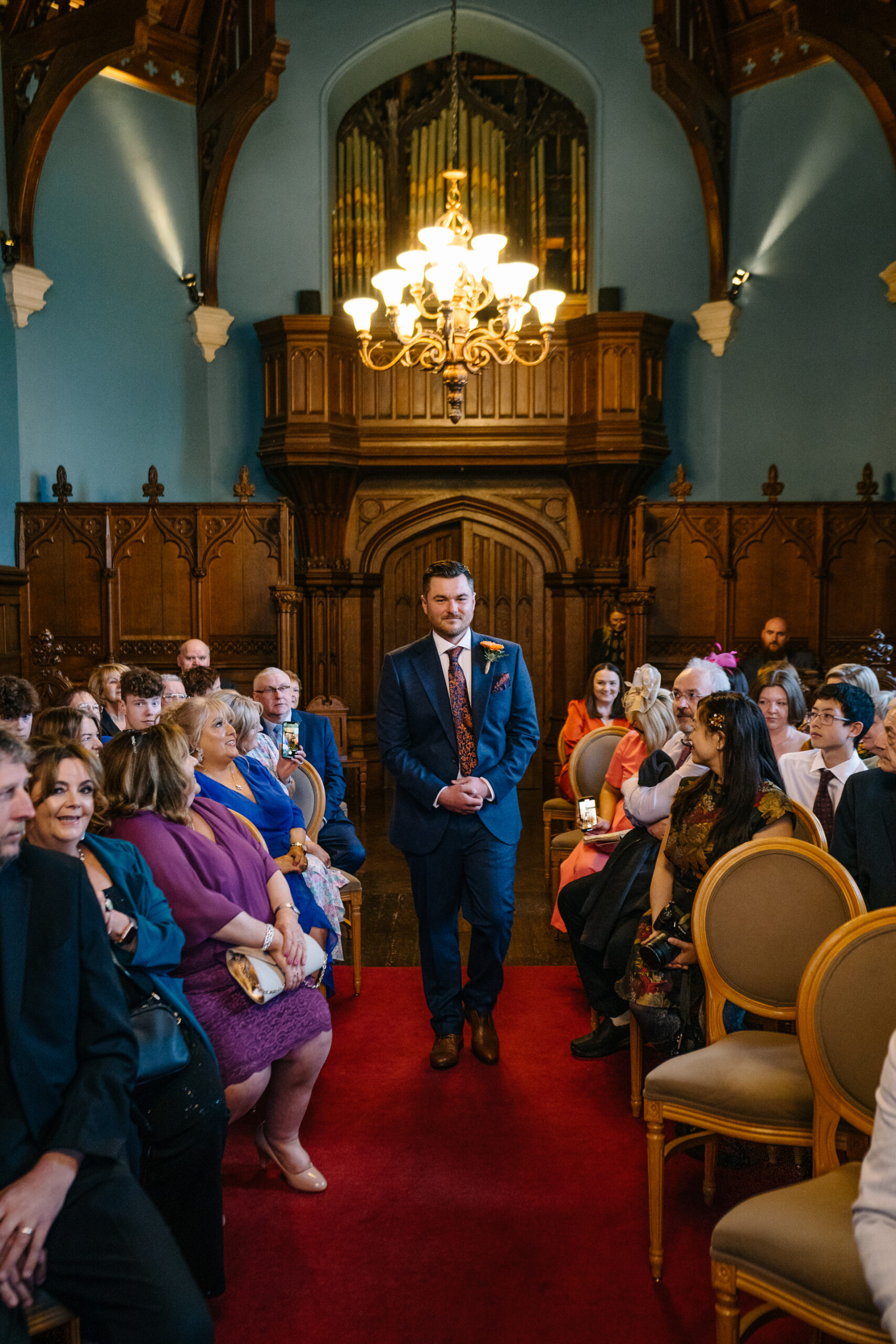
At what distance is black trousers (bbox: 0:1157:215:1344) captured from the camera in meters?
1.75

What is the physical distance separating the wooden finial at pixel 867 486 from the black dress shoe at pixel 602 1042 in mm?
5483

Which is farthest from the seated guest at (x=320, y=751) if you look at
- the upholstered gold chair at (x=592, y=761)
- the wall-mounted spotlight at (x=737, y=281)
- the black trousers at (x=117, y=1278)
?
the wall-mounted spotlight at (x=737, y=281)

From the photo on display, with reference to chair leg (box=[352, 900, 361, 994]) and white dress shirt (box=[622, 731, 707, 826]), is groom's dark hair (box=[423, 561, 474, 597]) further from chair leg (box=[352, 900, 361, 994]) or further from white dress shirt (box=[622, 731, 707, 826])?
chair leg (box=[352, 900, 361, 994])

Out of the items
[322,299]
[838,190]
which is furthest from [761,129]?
[322,299]

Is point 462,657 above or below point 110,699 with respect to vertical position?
above

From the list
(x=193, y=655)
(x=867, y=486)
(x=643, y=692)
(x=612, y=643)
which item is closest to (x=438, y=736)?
(x=643, y=692)

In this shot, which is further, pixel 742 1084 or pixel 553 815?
pixel 553 815

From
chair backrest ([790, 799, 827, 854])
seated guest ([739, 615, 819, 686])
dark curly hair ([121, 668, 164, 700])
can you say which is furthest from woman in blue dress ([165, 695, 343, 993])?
seated guest ([739, 615, 819, 686])

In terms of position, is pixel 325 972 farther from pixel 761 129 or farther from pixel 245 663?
pixel 761 129

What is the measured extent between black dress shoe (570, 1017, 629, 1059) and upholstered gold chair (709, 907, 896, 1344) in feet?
5.18

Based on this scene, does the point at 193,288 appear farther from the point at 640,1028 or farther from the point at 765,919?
the point at 765,919

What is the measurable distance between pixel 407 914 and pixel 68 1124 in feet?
12.3

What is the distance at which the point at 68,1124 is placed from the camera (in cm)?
186

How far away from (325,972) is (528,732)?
1.26 meters
